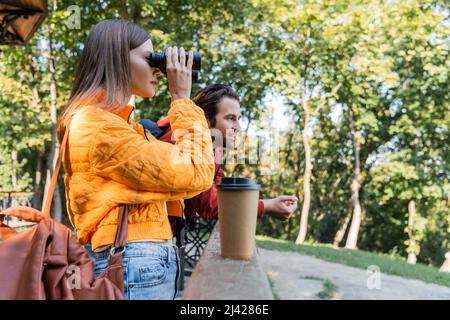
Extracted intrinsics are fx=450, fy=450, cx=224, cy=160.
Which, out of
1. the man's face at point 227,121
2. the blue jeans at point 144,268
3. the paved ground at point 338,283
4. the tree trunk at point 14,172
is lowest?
the paved ground at point 338,283

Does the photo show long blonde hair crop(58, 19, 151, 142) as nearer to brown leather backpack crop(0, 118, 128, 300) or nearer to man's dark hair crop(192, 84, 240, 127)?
brown leather backpack crop(0, 118, 128, 300)

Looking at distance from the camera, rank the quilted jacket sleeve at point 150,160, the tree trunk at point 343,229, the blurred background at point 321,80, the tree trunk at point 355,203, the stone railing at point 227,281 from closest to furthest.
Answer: the stone railing at point 227,281 < the quilted jacket sleeve at point 150,160 < the blurred background at point 321,80 < the tree trunk at point 355,203 < the tree trunk at point 343,229

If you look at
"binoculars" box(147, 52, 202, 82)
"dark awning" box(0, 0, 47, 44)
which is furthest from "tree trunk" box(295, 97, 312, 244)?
"binoculars" box(147, 52, 202, 82)

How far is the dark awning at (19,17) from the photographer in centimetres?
420

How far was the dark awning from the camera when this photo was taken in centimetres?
420

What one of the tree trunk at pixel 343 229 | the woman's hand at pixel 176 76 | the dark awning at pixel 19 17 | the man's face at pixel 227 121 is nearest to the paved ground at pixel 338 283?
the man's face at pixel 227 121

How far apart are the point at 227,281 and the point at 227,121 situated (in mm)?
1187

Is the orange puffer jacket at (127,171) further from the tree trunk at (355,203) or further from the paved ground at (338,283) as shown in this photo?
the tree trunk at (355,203)

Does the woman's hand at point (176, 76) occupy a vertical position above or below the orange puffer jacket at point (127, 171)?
above

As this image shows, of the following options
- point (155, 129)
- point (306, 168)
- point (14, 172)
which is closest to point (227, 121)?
point (155, 129)

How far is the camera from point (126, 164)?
1.08 meters

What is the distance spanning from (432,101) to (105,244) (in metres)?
13.7

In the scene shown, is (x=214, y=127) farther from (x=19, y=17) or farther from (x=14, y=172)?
(x=14, y=172)

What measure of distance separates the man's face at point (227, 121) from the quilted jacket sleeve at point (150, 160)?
86 centimetres
